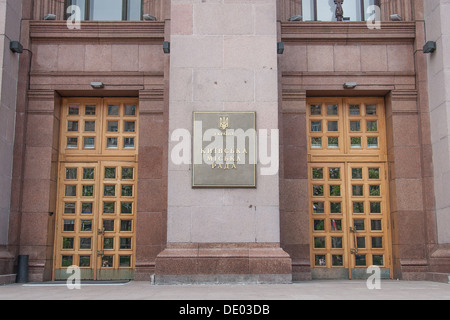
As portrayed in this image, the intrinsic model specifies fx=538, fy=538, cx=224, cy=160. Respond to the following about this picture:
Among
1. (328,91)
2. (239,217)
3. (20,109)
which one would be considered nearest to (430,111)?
(328,91)

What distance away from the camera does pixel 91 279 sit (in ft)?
43.2

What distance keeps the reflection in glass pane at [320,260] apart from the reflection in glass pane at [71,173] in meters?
6.41

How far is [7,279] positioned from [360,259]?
27.3ft

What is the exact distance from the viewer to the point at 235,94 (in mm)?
11828

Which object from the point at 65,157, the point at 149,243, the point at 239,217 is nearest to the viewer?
the point at 239,217

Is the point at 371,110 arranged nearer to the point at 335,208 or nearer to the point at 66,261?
the point at 335,208

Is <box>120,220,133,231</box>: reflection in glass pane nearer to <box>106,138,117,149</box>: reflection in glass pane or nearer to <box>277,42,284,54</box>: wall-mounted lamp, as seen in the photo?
<box>106,138,117,149</box>: reflection in glass pane

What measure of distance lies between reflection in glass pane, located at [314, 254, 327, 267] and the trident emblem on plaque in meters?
4.22

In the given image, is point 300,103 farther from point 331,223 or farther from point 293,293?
point 293,293

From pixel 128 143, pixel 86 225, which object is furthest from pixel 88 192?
pixel 128 143

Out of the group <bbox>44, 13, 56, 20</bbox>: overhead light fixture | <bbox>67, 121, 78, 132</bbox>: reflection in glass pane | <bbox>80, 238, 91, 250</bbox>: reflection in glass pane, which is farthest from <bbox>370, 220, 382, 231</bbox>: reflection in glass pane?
<bbox>44, 13, 56, 20</bbox>: overhead light fixture

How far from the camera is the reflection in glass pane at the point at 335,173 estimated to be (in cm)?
1371

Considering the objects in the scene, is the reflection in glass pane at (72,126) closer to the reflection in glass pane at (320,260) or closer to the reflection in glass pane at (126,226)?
the reflection in glass pane at (126,226)

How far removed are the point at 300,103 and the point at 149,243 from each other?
200 inches
